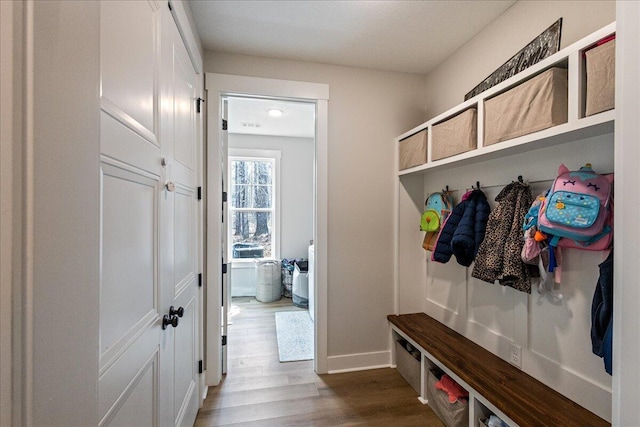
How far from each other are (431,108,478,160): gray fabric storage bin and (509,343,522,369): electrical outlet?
3.93 feet

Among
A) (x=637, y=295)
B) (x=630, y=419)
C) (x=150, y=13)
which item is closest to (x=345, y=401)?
(x=630, y=419)

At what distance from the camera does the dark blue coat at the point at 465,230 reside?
70.1 inches

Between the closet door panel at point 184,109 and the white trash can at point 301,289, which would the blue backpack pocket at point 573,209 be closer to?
the closet door panel at point 184,109

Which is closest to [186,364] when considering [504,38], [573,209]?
[573,209]

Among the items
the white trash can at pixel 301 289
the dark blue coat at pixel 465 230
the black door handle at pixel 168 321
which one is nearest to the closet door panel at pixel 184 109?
the black door handle at pixel 168 321

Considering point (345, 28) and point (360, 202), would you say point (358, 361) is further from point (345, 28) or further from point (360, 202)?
point (345, 28)

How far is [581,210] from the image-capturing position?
117 centimetres

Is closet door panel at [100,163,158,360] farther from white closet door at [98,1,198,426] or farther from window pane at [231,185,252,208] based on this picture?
window pane at [231,185,252,208]

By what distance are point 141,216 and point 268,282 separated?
3398mm

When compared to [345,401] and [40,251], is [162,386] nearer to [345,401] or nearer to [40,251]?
[40,251]

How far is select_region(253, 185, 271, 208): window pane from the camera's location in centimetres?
473

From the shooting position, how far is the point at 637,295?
2.26 ft

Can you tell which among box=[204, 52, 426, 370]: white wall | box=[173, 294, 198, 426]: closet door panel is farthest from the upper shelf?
box=[173, 294, 198, 426]: closet door panel

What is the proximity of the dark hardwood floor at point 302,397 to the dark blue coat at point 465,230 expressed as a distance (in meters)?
1.07
